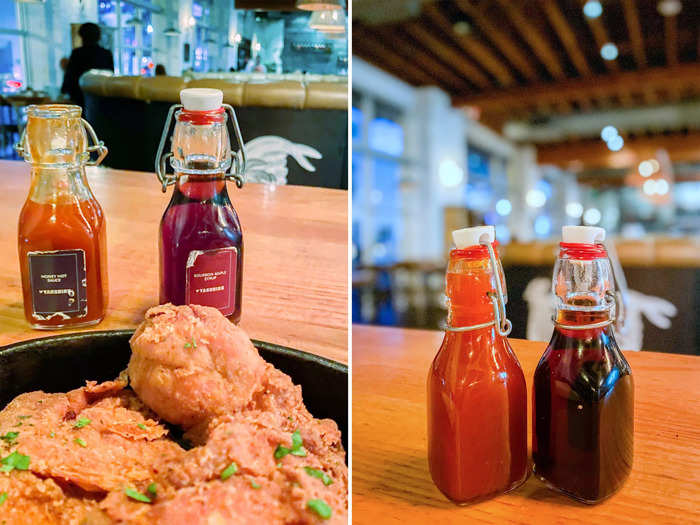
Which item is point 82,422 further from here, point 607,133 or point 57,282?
point 607,133

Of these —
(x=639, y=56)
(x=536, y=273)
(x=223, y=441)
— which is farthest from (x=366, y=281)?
(x=223, y=441)

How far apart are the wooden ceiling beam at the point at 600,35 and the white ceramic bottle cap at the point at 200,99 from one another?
14.0 feet

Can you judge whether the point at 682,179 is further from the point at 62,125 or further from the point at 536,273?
the point at 62,125

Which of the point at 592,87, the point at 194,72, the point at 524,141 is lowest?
the point at 524,141

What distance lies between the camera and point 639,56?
4824 mm

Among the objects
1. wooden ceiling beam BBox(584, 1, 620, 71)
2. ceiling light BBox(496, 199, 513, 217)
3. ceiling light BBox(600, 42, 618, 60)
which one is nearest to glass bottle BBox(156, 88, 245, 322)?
wooden ceiling beam BBox(584, 1, 620, 71)

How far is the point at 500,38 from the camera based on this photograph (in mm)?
4594

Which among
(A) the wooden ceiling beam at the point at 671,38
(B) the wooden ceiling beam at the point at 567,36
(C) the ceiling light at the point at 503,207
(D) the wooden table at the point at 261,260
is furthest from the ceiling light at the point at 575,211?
(D) the wooden table at the point at 261,260

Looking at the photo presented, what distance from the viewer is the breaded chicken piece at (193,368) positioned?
1.55 ft

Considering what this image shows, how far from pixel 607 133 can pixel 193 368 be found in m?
7.09

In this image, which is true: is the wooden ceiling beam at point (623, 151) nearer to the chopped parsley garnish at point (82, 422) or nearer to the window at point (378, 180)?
the window at point (378, 180)

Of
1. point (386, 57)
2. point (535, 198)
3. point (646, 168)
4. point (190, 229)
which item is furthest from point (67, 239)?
point (535, 198)

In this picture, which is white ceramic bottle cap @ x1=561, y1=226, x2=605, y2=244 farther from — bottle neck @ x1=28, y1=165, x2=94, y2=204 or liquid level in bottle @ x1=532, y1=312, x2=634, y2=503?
bottle neck @ x1=28, y1=165, x2=94, y2=204

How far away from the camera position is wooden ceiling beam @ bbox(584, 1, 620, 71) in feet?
14.4
